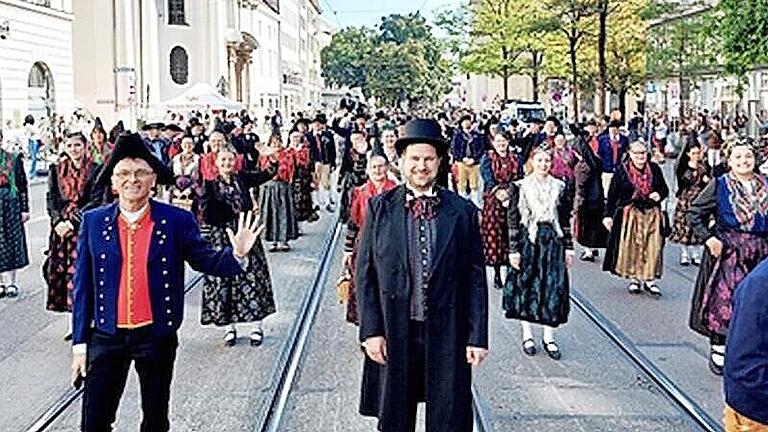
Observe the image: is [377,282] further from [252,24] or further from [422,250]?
[252,24]

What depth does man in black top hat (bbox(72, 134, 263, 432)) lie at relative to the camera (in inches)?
210

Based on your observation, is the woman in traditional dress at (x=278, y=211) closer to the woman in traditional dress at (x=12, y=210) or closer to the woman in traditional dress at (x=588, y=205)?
the woman in traditional dress at (x=588, y=205)

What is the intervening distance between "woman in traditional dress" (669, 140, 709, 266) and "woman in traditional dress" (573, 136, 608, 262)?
935 millimetres

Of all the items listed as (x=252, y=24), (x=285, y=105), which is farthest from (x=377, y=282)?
(x=285, y=105)

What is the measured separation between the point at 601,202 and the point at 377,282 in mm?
10699

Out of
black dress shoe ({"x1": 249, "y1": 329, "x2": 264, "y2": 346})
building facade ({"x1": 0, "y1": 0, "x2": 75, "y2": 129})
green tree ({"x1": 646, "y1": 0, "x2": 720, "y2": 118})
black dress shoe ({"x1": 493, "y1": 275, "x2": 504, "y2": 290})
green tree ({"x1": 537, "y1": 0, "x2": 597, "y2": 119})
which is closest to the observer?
black dress shoe ({"x1": 249, "y1": 329, "x2": 264, "y2": 346})

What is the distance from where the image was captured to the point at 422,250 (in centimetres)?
512

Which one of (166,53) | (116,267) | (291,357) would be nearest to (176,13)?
(166,53)

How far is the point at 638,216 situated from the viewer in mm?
12367

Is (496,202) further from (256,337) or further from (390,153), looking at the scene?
(256,337)

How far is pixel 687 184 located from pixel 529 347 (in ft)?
19.3

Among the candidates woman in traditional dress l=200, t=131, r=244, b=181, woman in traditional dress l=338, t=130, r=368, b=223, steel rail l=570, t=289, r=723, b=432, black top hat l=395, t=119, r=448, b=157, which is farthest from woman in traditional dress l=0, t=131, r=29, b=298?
black top hat l=395, t=119, r=448, b=157

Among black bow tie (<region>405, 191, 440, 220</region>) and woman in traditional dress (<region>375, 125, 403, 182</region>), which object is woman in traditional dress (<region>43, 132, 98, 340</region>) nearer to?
woman in traditional dress (<region>375, 125, 403, 182</region>)

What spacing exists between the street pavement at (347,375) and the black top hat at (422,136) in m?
2.52
